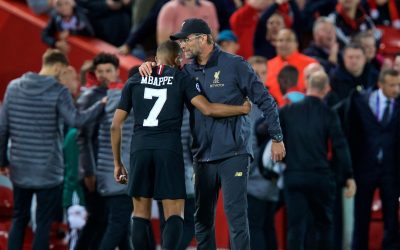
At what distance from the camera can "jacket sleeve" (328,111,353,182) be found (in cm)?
1138

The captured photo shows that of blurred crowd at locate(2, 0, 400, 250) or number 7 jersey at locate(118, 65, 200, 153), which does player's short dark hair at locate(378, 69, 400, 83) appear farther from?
number 7 jersey at locate(118, 65, 200, 153)

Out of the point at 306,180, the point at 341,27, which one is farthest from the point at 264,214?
the point at 341,27

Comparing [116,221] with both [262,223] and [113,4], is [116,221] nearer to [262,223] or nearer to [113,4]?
[262,223]

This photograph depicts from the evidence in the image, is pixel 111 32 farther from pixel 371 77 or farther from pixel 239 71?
pixel 239 71

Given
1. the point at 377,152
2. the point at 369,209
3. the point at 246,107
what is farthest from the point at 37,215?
the point at 377,152

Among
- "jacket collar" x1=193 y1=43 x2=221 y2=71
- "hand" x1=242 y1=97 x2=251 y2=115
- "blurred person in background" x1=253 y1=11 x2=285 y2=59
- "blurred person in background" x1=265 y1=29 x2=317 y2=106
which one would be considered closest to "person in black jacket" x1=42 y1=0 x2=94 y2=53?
"blurred person in background" x1=253 y1=11 x2=285 y2=59

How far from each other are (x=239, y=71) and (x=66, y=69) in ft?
8.83

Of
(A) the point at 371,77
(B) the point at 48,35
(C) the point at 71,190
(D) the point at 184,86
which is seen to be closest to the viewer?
(D) the point at 184,86

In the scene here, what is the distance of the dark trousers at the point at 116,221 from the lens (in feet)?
36.0

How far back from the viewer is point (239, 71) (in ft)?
30.9

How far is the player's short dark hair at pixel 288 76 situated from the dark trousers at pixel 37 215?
272cm

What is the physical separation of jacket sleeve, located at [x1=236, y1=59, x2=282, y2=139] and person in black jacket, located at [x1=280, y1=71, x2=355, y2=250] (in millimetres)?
2034

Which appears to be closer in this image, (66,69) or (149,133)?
Answer: (149,133)

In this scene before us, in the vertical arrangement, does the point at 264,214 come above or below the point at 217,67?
below
